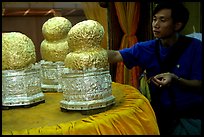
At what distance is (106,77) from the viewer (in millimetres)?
1304

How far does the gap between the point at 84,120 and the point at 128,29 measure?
1.50m

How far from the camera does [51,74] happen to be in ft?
5.44

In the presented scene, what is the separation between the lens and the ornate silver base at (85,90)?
124 cm

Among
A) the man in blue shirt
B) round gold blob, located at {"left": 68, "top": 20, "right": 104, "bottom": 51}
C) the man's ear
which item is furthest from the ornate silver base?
the man's ear

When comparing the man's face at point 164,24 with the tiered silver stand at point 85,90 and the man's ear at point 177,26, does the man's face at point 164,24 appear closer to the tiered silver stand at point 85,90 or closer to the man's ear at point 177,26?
the man's ear at point 177,26

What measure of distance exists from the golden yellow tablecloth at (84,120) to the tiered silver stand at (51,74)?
0.25 m

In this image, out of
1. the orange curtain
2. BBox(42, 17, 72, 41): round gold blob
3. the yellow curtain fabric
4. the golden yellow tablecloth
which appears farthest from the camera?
the yellow curtain fabric

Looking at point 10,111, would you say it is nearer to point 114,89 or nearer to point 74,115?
point 74,115

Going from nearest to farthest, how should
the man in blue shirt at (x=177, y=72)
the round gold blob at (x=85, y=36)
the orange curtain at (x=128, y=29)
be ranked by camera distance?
the man in blue shirt at (x=177, y=72) → the round gold blob at (x=85, y=36) → the orange curtain at (x=128, y=29)

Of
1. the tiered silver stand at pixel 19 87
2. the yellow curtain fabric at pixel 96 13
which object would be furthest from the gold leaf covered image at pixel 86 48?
the yellow curtain fabric at pixel 96 13

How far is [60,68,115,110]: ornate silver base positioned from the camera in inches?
49.0

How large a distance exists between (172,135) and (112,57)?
0.49 metres

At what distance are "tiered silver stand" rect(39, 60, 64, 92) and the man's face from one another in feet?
2.06

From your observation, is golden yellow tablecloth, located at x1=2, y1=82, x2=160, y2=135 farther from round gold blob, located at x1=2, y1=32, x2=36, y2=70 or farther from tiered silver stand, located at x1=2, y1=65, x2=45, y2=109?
round gold blob, located at x1=2, y1=32, x2=36, y2=70
